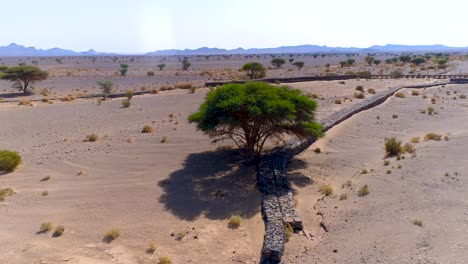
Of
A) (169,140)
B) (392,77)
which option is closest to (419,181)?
(169,140)

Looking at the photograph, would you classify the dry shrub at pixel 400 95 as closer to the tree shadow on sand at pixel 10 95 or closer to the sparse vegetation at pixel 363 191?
the sparse vegetation at pixel 363 191

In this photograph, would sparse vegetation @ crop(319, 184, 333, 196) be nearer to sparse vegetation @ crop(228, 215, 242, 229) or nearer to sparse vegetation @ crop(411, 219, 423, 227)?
sparse vegetation @ crop(411, 219, 423, 227)

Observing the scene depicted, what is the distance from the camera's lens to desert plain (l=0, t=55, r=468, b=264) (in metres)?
12.5

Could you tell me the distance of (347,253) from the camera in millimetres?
12133

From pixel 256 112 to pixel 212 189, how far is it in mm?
3841

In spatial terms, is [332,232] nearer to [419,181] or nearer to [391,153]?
[419,181]

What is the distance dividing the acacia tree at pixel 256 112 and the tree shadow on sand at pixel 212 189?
5.31 ft

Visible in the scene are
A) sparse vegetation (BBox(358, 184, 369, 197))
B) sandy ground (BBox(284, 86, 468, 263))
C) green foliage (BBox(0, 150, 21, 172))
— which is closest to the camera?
sandy ground (BBox(284, 86, 468, 263))

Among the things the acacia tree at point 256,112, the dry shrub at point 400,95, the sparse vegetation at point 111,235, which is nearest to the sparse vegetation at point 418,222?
the acacia tree at point 256,112

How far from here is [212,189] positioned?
1773 cm

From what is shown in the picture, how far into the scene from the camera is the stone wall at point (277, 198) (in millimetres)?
12416

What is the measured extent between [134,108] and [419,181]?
27.1m

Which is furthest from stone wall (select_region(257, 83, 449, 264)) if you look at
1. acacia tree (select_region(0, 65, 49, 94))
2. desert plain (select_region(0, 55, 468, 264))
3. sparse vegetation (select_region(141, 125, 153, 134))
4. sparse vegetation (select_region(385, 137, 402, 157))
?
acacia tree (select_region(0, 65, 49, 94))

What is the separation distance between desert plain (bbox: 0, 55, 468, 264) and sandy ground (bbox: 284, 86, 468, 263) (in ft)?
0.16
